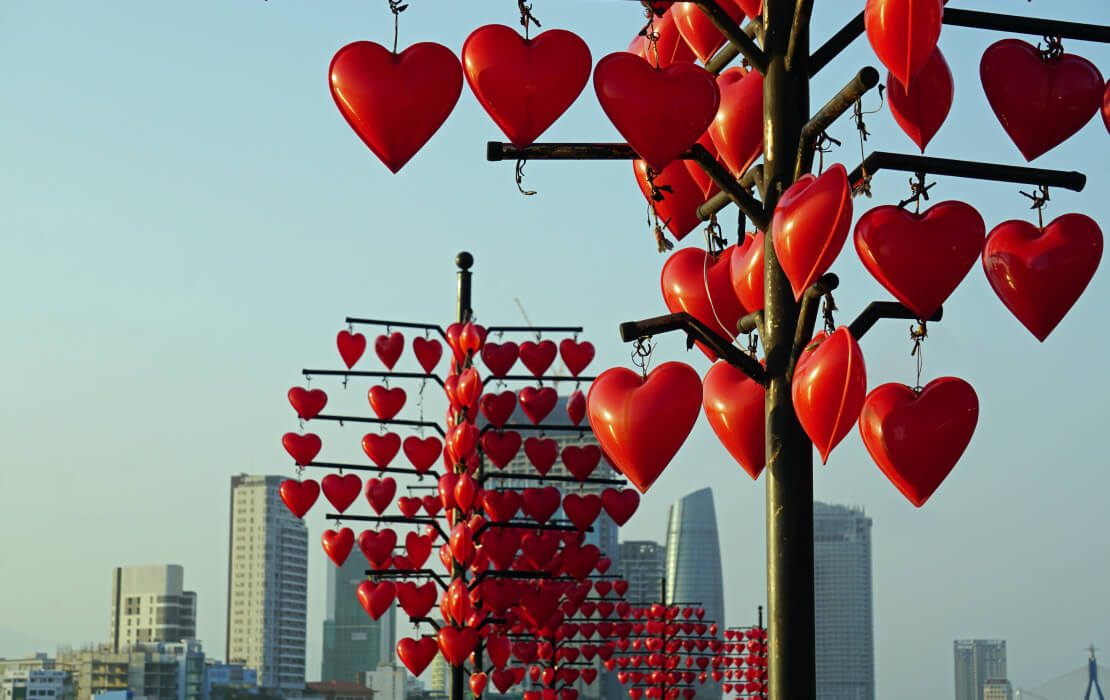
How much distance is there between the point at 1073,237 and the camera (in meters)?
3.26

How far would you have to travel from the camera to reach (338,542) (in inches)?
556

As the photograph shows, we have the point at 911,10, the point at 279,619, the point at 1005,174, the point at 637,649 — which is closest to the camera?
the point at 911,10

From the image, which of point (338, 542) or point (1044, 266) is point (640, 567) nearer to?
point (338, 542)

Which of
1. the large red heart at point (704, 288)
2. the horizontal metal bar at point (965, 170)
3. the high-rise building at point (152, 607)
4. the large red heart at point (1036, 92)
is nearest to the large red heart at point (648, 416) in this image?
the large red heart at point (704, 288)

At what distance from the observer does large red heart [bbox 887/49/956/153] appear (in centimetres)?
321

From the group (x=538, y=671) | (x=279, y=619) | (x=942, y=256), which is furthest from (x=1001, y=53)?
(x=279, y=619)

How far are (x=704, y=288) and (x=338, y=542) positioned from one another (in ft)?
36.4

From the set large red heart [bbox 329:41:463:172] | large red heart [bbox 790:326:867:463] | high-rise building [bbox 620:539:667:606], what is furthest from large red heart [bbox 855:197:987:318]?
high-rise building [bbox 620:539:667:606]

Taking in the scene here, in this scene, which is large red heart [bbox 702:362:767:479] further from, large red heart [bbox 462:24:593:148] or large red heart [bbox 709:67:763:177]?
large red heart [bbox 462:24:593:148]

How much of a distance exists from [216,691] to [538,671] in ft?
353

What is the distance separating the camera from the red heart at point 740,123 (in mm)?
3428

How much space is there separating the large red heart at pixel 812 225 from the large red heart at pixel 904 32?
0.30 m

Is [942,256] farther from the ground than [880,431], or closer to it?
farther from the ground

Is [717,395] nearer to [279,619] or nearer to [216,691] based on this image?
[216,691]
